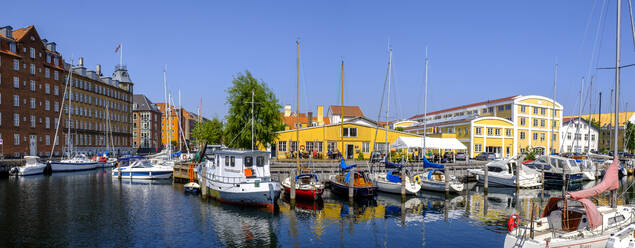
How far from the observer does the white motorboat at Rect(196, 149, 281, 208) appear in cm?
2900

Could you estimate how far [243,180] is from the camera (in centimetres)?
2978

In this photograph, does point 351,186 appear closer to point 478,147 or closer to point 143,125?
point 478,147

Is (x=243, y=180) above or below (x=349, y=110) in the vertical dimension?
below

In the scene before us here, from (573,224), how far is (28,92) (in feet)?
261

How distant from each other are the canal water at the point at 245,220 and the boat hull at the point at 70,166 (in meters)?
20.0

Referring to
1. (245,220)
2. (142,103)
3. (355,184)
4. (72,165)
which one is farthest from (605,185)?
(142,103)

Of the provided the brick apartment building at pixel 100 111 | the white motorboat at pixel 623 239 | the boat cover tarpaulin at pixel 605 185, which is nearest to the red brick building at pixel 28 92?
the brick apartment building at pixel 100 111

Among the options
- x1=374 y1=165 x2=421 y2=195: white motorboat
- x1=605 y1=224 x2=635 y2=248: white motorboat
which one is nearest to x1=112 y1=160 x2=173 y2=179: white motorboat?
x1=374 y1=165 x2=421 y2=195: white motorboat

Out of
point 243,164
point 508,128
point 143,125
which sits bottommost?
point 243,164

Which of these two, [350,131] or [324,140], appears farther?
[350,131]

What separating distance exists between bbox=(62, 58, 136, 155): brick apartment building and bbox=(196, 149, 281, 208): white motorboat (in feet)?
197

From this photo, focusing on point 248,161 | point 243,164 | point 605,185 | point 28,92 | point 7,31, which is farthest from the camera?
point 28,92

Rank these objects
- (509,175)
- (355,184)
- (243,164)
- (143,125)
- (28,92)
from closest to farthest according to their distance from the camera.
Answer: (243,164) < (355,184) < (509,175) < (28,92) < (143,125)

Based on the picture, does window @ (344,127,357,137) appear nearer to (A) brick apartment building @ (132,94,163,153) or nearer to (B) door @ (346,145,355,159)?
(B) door @ (346,145,355,159)
